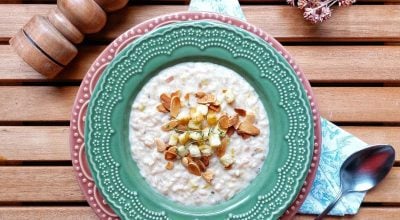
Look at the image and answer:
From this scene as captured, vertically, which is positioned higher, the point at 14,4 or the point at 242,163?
the point at 14,4

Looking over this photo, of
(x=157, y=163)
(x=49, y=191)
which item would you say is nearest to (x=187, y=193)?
(x=157, y=163)

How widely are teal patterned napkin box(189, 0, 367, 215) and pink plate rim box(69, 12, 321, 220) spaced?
0.07 meters

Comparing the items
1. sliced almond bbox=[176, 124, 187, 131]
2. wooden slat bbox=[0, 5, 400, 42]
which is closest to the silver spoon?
wooden slat bbox=[0, 5, 400, 42]

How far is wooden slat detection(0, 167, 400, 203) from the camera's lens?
1.15m

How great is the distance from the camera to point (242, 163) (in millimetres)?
1015

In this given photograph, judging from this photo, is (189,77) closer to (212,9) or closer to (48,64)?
(212,9)

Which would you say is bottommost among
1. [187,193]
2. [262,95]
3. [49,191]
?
[49,191]

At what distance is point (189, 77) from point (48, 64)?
0.99 feet

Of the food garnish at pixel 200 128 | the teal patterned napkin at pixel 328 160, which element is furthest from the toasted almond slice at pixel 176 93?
the teal patterned napkin at pixel 328 160

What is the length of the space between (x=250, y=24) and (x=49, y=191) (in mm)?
567

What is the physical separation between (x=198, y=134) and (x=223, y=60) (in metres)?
0.15

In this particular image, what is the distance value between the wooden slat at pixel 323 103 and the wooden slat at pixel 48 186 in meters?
0.12

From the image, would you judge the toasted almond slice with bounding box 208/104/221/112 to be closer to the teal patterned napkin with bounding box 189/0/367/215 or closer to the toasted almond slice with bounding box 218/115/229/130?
the toasted almond slice with bounding box 218/115/229/130

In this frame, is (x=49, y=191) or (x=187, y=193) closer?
(x=187, y=193)
